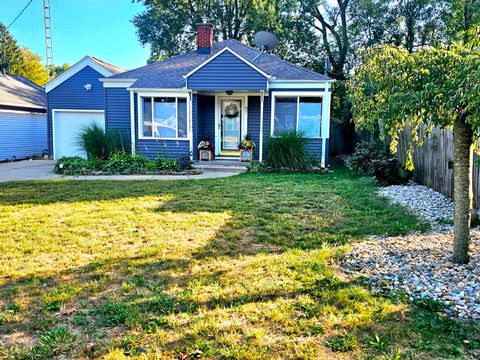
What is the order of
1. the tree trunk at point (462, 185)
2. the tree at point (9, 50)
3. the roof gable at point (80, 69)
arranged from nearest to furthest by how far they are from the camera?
1. the tree trunk at point (462, 185)
2. the roof gable at point (80, 69)
3. the tree at point (9, 50)

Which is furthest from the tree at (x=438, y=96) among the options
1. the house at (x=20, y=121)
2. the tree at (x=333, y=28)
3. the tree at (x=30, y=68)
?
the tree at (x=30, y=68)

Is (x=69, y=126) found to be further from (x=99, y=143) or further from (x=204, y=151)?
(x=204, y=151)

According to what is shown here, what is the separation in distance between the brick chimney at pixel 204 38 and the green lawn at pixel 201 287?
10247mm

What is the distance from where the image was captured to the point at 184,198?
736 cm

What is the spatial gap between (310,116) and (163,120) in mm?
5037

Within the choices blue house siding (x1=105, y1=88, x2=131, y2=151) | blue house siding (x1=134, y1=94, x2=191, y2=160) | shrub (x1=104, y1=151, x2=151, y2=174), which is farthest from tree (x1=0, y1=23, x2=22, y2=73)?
shrub (x1=104, y1=151, x2=151, y2=174)

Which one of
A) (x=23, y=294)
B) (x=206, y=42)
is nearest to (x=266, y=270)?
(x=23, y=294)

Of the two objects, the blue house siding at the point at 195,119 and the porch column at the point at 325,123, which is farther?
the blue house siding at the point at 195,119

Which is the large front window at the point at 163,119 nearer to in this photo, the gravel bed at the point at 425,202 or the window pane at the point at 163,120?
the window pane at the point at 163,120

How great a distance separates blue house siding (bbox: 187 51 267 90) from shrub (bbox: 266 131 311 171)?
68.7 inches

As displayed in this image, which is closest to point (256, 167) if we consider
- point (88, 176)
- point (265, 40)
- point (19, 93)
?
point (88, 176)

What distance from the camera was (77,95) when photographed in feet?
52.7

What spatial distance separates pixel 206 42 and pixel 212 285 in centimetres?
1346

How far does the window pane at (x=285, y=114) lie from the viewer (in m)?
12.8
